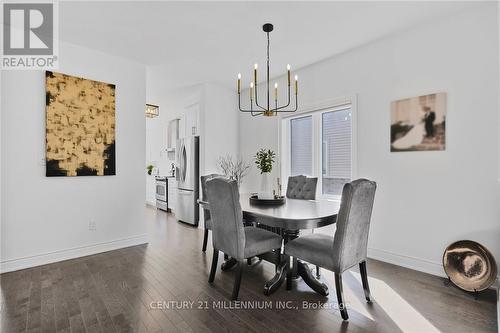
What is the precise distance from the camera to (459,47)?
2.64 m

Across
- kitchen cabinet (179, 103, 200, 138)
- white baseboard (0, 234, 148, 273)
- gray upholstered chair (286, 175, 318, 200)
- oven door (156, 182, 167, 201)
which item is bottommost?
white baseboard (0, 234, 148, 273)

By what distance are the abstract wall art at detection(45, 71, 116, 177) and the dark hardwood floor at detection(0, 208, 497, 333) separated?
121 centimetres

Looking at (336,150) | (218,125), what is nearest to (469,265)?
(336,150)

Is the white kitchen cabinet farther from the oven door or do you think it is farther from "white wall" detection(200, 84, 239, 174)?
"white wall" detection(200, 84, 239, 174)

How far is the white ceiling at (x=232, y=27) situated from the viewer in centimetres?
256

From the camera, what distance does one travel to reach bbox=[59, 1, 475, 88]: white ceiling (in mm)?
2562

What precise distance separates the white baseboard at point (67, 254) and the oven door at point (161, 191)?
2.64 m

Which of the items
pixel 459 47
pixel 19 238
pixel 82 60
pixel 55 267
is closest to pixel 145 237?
pixel 55 267

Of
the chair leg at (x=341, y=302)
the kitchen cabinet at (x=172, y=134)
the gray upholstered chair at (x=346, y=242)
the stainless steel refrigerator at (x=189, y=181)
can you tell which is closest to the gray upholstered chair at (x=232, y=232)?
the gray upholstered chair at (x=346, y=242)

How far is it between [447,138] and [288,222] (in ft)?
6.53

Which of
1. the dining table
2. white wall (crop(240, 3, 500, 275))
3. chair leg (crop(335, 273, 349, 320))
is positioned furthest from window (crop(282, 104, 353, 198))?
chair leg (crop(335, 273, 349, 320))

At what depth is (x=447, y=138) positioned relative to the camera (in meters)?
2.70

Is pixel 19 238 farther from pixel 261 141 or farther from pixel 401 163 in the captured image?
pixel 401 163

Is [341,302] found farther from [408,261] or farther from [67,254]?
[67,254]
